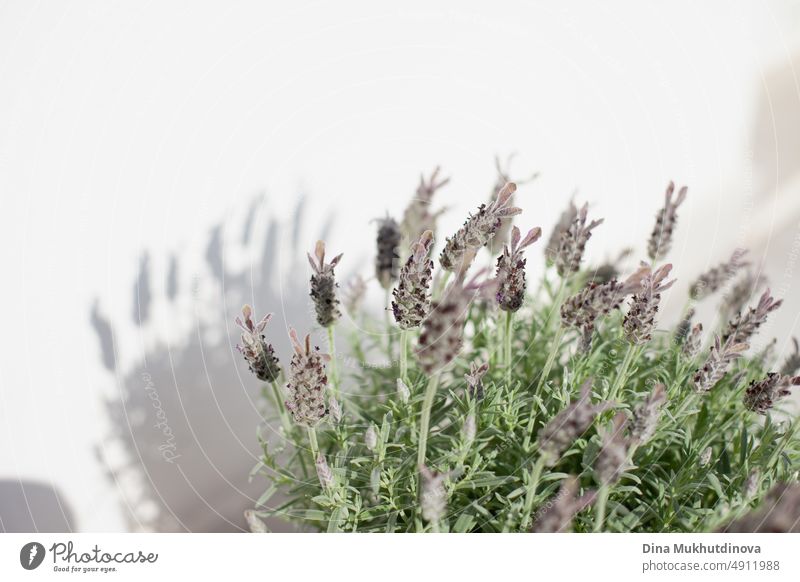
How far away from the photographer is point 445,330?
398mm

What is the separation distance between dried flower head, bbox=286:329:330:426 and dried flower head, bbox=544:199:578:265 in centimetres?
27

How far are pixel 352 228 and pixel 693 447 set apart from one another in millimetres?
552

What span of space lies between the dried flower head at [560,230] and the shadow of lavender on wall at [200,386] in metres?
0.39

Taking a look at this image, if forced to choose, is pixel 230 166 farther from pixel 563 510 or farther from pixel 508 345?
pixel 563 510

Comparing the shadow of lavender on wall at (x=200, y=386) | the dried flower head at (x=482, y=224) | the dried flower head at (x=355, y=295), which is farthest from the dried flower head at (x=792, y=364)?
the shadow of lavender on wall at (x=200, y=386)

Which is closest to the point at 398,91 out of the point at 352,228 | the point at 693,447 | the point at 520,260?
the point at 352,228

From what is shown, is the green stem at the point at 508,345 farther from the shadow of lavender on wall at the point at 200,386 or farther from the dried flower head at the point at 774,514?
the shadow of lavender on wall at the point at 200,386

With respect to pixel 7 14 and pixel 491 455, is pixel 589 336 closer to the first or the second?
pixel 491 455

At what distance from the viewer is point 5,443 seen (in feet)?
2.52

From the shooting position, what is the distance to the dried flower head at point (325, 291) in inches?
19.8

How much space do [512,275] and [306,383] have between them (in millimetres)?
185

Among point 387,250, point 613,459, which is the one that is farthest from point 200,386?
point 613,459

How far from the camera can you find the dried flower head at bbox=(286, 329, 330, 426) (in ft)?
1.44

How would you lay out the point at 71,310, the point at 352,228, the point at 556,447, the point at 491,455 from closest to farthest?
1. the point at 556,447
2. the point at 491,455
3. the point at 71,310
4. the point at 352,228
